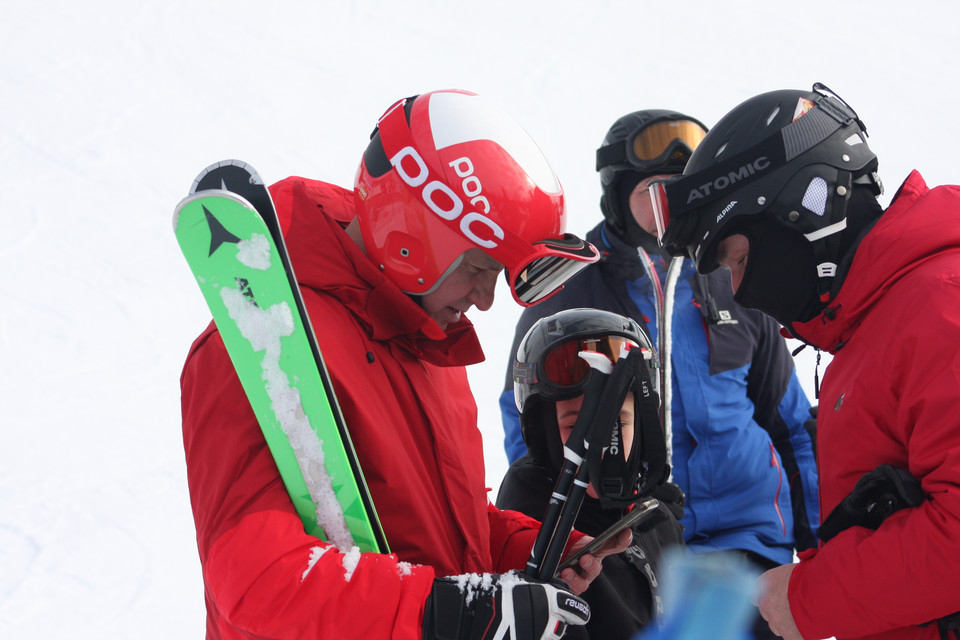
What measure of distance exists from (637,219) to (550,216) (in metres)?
1.52

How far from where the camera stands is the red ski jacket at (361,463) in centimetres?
139

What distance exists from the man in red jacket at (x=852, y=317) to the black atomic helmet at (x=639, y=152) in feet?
4.51

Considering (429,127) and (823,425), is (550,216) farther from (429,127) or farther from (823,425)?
(823,425)

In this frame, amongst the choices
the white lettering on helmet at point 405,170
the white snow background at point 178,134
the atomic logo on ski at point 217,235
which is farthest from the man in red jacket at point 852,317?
the white snow background at point 178,134

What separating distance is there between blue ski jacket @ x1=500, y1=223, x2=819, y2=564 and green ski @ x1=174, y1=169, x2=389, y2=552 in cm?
140

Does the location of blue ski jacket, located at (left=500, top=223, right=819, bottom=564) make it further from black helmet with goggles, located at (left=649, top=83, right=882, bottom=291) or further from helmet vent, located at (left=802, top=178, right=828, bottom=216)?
helmet vent, located at (left=802, top=178, right=828, bottom=216)

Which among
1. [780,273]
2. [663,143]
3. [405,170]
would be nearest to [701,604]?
[780,273]

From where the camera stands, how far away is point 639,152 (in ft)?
11.4

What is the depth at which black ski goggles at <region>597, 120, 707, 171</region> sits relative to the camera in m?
3.43

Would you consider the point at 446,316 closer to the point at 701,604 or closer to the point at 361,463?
the point at 361,463

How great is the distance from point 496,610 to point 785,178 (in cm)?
117

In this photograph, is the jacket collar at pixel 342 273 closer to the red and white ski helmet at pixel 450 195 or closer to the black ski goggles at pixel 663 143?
the red and white ski helmet at pixel 450 195

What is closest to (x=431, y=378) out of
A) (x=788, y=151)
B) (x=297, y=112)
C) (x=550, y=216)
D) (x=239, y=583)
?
(x=550, y=216)

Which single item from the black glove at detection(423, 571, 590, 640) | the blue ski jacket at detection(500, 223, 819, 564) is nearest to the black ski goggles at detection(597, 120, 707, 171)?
the blue ski jacket at detection(500, 223, 819, 564)
